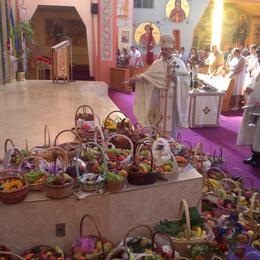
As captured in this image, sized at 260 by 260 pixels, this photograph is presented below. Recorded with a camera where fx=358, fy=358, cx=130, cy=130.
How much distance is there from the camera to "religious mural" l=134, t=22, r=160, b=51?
15.3m

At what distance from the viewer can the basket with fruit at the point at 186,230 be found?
9.40ft

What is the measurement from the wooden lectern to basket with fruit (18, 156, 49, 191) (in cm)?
618

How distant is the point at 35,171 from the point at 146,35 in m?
13.2

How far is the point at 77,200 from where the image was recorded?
2.88 meters

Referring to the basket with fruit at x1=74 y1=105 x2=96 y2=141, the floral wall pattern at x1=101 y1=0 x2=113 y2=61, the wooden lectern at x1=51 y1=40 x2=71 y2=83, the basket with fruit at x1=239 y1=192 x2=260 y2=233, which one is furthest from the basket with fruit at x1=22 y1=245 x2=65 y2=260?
the floral wall pattern at x1=101 y1=0 x2=113 y2=61

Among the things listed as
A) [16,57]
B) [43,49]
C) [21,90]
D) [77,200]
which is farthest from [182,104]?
[43,49]

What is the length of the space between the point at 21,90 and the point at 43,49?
8.33 metres

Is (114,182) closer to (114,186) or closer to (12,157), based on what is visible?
(114,186)

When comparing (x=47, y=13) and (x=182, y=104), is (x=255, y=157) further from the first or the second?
(x=47, y=13)

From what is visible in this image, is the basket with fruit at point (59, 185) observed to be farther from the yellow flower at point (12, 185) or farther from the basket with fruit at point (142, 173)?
the basket with fruit at point (142, 173)

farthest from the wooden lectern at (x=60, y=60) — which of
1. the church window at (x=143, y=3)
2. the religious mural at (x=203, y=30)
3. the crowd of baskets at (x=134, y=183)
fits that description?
the religious mural at (x=203, y=30)

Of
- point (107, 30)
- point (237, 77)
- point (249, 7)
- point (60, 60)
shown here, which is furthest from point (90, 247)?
point (249, 7)

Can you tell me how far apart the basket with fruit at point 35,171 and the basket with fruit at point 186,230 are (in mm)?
1053

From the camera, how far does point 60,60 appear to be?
930 cm
